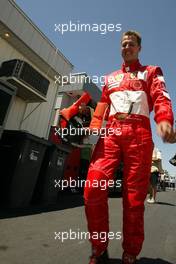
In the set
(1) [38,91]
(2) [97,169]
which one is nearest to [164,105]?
(2) [97,169]

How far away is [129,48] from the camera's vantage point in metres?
2.52

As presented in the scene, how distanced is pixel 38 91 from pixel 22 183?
3446mm

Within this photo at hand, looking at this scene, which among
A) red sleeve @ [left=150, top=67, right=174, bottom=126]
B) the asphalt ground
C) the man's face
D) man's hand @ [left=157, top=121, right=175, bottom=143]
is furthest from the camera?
the man's face

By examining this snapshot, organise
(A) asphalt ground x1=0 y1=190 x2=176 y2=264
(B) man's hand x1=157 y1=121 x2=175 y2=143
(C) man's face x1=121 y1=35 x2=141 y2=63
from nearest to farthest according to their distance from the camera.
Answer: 1. (B) man's hand x1=157 y1=121 x2=175 y2=143
2. (A) asphalt ground x1=0 y1=190 x2=176 y2=264
3. (C) man's face x1=121 y1=35 x2=141 y2=63

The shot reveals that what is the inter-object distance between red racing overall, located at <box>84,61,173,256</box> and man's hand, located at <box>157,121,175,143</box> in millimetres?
80

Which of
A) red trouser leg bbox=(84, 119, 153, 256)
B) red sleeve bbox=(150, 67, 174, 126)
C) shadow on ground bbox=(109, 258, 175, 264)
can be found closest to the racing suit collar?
red sleeve bbox=(150, 67, 174, 126)

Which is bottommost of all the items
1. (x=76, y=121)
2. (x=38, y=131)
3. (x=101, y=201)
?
(x=101, y=201)

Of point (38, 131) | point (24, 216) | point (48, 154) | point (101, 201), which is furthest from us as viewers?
point (38, 131)

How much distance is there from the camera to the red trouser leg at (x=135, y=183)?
2.06m

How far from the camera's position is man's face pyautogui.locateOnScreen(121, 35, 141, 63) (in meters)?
2.52

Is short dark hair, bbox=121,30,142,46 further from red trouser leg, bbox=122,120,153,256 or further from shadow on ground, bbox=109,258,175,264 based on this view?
shadow on ground, bbox=109,258,175,264

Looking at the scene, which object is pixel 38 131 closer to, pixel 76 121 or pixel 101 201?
pixel 76 121

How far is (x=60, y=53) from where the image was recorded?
9.70 metres

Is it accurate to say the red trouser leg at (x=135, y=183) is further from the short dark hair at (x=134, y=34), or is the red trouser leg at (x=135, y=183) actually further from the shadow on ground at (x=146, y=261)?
the short dark hair at (x=134, y=34)
